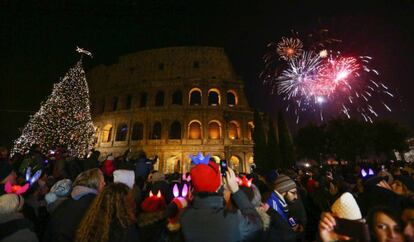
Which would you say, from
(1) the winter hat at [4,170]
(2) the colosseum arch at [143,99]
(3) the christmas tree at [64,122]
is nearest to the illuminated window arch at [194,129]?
(2) the colosseum arch at [143,99]

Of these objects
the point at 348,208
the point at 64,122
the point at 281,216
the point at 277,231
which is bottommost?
the point at 277,231

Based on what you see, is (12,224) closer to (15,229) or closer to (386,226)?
(15,229)

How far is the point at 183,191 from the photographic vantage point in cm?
461

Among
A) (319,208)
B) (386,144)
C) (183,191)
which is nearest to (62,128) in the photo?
(183,191)

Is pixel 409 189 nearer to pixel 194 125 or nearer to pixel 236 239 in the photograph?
pixel 236 239

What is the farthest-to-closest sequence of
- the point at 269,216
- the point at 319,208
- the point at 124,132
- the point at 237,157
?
1. the point at 124,132
2. the point at 237,157
3. the point at 319,208
4. the point at 269,216

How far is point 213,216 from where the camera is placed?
197 centimetres

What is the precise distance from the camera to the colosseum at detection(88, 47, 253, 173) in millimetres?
26531

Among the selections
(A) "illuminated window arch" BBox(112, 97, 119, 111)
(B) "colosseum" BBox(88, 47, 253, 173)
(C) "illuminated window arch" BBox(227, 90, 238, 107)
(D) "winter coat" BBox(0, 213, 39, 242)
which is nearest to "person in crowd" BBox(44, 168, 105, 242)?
(D) "winter coat" BBox(0, 213, 39, 242)

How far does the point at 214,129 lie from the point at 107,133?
14.6 metres

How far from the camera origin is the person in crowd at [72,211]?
2.27m

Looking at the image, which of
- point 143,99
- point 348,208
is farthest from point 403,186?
point 143,99

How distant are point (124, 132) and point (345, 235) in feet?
99.1

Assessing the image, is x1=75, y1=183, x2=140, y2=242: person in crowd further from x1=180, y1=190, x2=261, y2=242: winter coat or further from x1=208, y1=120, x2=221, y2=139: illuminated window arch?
x1=208, y1=120, x2=221, y2=139: illuminated window arch
